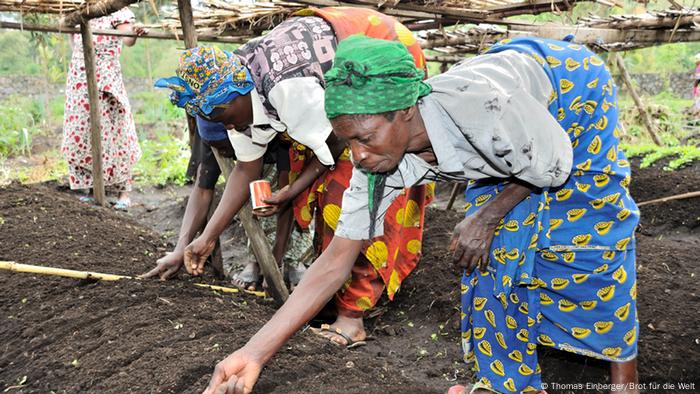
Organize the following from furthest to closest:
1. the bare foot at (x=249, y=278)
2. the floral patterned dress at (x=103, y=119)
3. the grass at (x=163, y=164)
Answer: the grass at (x=163, y=164) < the floral patterned dress at (x=103, y=119) < the bare foot at (x=249, y=278)

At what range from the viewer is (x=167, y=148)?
9.19 metres

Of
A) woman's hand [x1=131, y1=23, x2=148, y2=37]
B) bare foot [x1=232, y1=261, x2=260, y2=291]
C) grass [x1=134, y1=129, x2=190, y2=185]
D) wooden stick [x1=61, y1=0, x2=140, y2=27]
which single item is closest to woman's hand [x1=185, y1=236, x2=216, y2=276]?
bare foot [x1=232, y1=261, x2=260, y2=291]

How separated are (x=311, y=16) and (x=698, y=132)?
→ 7538 millimetres

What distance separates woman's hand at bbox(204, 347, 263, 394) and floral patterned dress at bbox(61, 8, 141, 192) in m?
4.67

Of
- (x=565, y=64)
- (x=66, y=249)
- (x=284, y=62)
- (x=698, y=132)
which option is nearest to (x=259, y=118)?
(x=284, y=62)

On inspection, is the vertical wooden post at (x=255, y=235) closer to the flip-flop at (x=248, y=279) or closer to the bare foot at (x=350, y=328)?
the bare foot at (x=350, y=328)

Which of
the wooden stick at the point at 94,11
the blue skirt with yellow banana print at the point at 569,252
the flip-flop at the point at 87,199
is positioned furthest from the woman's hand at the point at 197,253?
the flip-flop at the point at 87,199

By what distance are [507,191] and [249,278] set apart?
2356mm

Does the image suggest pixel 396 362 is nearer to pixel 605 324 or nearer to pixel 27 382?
pixel 605 324

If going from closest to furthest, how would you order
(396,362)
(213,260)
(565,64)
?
(565,64) < (396,362) < (213,260)

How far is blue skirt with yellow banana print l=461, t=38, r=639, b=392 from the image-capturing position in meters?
A: 2.14

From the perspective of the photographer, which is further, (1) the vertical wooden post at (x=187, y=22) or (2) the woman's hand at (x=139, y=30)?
(2) the woman's hand at (x=139, y=30)

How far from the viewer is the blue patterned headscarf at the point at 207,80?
8.63 ft

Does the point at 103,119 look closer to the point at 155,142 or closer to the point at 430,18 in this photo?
the point at 430,18
